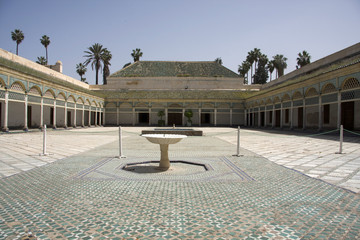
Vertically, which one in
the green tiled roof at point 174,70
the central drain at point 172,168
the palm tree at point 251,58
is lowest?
the central drain at point 172,168

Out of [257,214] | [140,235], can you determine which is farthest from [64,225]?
[257,214]

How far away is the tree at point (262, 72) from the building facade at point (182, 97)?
15.6 m

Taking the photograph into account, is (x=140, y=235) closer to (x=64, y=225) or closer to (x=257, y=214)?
(x=64, y=225)

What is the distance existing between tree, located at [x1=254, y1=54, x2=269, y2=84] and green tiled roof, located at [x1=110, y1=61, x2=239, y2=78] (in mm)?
15270

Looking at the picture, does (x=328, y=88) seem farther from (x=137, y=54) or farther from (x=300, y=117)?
(x=137, y=54)

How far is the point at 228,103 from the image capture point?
34375mm

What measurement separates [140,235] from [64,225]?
91cm

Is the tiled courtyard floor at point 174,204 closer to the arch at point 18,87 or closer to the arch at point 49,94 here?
the arch at point 18,87

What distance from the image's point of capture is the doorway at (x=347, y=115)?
15.8 meters

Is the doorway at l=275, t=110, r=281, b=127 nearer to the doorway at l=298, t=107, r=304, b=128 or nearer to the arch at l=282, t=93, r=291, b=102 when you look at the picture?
the arch at l=282, t=93, r=291, b=102

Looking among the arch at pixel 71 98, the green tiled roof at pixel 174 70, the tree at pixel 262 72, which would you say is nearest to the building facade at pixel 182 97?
the green tiled roof at pixel 174 70

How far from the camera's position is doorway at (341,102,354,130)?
1584 centimetres

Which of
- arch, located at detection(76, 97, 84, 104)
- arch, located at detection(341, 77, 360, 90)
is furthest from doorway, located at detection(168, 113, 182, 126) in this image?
arch, located at detection(341, 77, 360, 90)

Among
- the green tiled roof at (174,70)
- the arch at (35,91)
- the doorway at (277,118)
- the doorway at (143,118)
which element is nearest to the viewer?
the arch at (35,91)
